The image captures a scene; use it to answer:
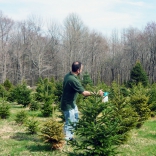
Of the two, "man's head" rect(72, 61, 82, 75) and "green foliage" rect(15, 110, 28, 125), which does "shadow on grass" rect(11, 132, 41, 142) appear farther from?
"man's head" rect(72, 61, 82, 75)

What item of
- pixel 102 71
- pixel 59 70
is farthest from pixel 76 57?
pixel 102 71

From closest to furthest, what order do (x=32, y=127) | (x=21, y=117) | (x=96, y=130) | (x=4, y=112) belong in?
(x=96, y=130) < (x=32, y=127) < (x=21, y=117) < (x=4, y=112)

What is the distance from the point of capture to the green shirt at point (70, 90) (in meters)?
5.96

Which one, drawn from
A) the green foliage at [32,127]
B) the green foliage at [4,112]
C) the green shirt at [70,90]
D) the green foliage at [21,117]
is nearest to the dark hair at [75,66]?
the green shirt at [70,90]

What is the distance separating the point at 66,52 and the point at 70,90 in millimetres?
40746

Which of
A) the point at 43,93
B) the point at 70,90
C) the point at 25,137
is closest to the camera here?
the point at 70,90

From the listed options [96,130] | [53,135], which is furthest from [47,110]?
[96,130]

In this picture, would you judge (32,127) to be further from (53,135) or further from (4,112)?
(4,112)

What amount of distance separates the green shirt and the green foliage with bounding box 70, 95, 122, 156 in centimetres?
96

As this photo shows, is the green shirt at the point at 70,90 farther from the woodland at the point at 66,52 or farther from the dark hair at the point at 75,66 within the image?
the woodland at the point at 66,52

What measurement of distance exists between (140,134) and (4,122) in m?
5.38

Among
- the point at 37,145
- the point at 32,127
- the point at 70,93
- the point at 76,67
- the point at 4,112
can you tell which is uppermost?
the point at 76,67

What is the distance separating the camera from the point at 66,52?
46.6 meters

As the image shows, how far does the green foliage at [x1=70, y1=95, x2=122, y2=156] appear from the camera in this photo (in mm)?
4746
